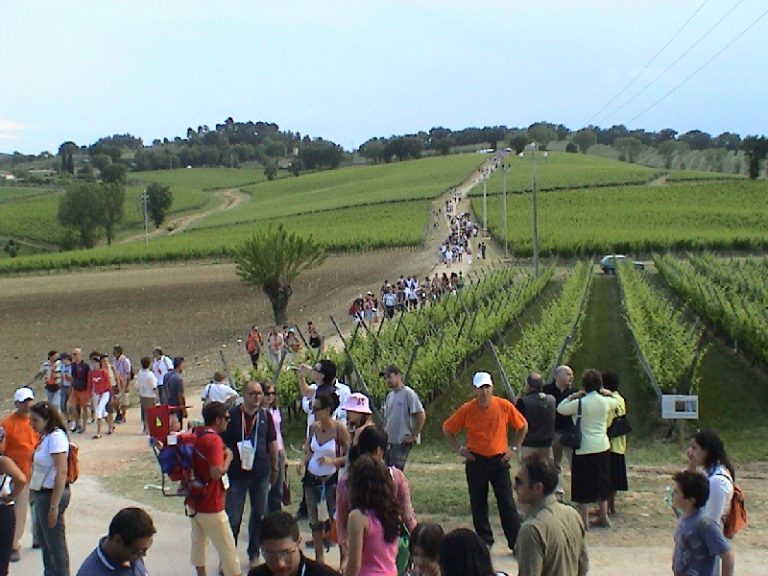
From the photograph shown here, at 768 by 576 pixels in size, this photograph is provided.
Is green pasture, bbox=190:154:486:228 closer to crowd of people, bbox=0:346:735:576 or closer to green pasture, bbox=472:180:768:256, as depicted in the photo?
green pasture, bbox=472:180:768:256

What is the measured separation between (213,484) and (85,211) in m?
109

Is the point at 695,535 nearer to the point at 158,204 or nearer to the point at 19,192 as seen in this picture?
the point at 158,204

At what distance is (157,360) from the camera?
18.0 meters

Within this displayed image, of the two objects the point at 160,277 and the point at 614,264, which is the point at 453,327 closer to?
the point at 614,264

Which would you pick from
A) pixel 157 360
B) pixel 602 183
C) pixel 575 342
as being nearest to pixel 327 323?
pixel 575 342

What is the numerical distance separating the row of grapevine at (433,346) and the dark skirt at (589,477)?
568 centimetres

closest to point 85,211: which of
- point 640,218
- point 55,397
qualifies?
point 640,218

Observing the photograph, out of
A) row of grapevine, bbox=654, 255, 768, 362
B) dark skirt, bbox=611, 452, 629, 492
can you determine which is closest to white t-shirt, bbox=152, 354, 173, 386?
dark skirt, bbox=611, 452, 629, 492

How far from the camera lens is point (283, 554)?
5.03 meters

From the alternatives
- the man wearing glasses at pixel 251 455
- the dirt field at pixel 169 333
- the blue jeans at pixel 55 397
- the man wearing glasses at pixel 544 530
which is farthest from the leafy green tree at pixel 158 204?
the man wearing glasses at pixel 544 530

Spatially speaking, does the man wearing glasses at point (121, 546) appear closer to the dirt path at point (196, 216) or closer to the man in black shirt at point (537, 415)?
the man in black shirt at point (537, 415)

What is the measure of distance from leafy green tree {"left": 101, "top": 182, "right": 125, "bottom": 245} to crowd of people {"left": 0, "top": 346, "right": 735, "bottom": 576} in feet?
343

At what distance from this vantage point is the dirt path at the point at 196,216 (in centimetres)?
12062

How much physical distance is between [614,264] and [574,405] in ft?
141
